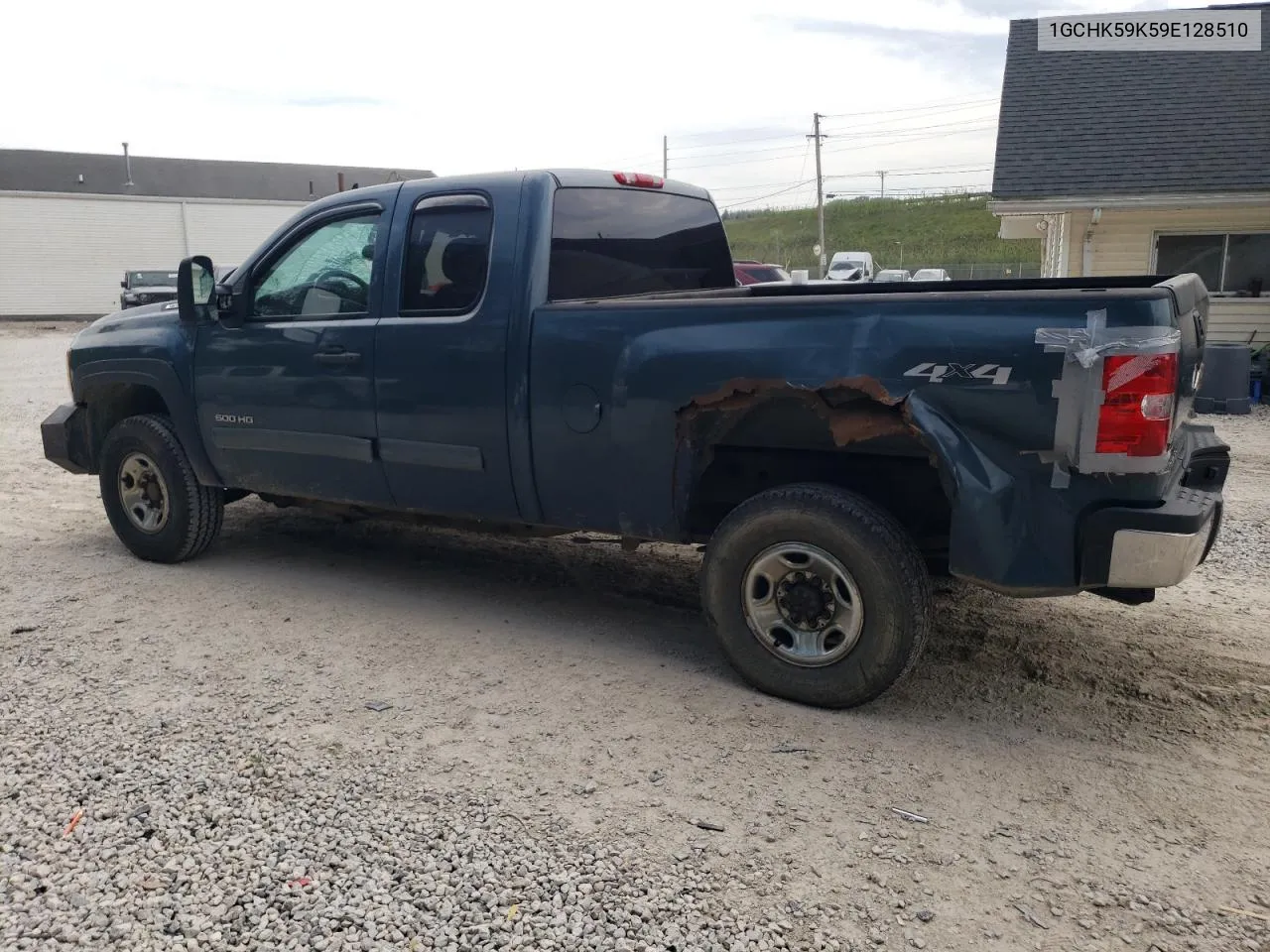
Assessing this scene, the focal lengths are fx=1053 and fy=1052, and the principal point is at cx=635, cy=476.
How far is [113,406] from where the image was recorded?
6.55 meters

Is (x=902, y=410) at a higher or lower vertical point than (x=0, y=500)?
higher

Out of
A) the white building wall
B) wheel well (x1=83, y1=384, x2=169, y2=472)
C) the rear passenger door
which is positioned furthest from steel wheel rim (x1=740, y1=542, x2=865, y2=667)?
the white building wall

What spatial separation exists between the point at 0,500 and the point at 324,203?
4489mm

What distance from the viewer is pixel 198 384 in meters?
5.85

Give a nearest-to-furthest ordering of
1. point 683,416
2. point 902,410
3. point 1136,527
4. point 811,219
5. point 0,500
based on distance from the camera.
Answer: point 1136,527 → point 902,410 → point 683,416 → point 0,500 → point 811,219

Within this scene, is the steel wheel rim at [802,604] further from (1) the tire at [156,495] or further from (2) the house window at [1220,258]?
(2) the house window at [1220,258]

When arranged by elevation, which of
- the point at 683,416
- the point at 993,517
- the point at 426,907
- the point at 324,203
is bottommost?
the point at 426,907

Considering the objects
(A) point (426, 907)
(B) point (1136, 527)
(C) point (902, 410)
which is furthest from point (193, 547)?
(B) point (1136, 527)

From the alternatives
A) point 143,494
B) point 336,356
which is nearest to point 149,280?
point 143,494

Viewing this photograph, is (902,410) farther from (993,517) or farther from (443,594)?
(443,594)

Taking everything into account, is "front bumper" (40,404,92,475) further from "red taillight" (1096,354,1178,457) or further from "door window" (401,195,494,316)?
"red taillight" (1096,354,1178,457)

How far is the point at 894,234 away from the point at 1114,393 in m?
76.4

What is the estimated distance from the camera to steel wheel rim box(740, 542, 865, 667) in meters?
3.97

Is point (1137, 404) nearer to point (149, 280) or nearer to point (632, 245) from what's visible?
point (632, 245)
